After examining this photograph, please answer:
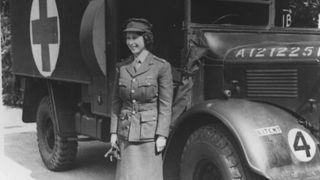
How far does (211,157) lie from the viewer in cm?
364

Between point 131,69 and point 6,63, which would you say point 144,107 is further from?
point 6,63

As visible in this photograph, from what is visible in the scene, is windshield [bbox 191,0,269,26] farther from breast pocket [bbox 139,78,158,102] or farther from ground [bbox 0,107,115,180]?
Result: ground [bbox 0,107,115,180]

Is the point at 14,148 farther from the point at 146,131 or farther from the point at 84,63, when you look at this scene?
the point at 146,131

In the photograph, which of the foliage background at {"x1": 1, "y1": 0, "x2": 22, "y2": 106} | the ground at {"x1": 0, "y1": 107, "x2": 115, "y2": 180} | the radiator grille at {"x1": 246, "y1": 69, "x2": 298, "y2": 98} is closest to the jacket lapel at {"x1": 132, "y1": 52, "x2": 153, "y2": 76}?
the radiator grille at {"x1": 246, "y1": 69, "x2": 298, "y2": 98}

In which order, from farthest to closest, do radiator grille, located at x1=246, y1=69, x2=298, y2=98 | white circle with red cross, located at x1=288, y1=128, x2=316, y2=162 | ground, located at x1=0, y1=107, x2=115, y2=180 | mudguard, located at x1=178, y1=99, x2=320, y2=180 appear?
1. ground, located at x1=0, y1=107, x2=115, y2=180
2. radiator grille, located at x1=246, y1=69, x2=298, y2=98
3. white circle with red cross, located at x1=288, y1=128, x2=316, y2=162
4. mudguard, located at x1=178, y1=99, x2=320, y2=180

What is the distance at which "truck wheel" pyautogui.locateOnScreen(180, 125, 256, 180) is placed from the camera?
11.4ft

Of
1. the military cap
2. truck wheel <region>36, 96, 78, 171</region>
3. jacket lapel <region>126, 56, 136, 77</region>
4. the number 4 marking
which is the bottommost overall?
truck wheel <region>36, 96, 78, 171</region>

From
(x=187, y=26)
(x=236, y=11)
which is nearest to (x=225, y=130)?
(x=187, y=26)

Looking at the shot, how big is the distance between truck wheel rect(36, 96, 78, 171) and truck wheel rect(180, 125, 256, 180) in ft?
7.86

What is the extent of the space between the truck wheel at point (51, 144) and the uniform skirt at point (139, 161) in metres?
2.59

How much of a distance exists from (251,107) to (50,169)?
3291 millimetres

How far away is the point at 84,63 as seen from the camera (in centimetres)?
509

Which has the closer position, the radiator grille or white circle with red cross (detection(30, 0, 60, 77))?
the radiator grille

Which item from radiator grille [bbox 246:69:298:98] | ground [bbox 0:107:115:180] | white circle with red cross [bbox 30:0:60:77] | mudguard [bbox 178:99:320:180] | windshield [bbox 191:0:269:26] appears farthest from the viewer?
ground [bbox 0:107:115:180]
